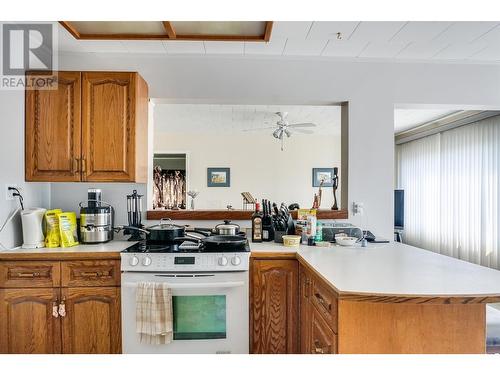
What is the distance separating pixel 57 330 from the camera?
183 cm

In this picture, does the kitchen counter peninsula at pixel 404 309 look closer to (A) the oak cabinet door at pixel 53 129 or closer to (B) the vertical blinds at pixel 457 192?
(A) the oak cabinet door at pixel 53 129

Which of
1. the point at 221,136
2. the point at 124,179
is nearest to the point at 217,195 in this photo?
the point at 221,136

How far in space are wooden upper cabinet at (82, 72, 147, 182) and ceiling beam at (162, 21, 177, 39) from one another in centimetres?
47

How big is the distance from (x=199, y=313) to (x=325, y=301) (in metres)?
0.83

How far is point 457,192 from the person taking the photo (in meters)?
4.52

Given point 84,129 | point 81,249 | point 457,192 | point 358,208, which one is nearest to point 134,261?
point 81,249

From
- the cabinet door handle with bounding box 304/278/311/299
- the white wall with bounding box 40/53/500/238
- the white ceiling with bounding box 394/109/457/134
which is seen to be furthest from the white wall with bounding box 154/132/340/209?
the cabinet door handle with bounding box 304/278/311/299

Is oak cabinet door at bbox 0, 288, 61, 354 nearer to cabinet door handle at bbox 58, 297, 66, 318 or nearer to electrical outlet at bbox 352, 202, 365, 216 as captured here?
cabinet door handle at bbox 58, 297, 66, 318

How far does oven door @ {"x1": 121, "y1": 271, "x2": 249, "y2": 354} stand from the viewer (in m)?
1.80

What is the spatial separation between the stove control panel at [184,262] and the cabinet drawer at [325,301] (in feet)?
1.58

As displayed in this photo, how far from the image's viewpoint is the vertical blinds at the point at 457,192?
154 inches

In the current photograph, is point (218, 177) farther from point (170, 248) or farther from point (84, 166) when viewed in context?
point (170, 248)

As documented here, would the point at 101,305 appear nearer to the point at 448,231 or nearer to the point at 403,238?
the point at 448,231

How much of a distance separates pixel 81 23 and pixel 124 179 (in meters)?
0.97
